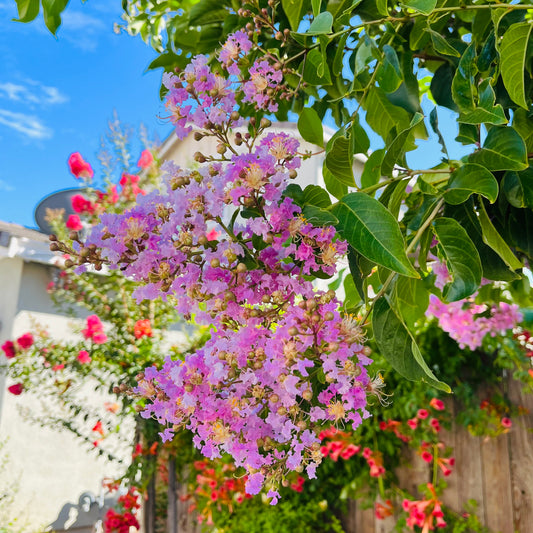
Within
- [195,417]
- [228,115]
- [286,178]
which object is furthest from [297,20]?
[195,417]

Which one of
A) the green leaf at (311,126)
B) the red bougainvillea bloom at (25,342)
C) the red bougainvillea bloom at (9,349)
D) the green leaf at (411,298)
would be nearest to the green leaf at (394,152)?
the green leaf at (311,126)

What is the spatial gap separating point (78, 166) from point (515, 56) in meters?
3.89

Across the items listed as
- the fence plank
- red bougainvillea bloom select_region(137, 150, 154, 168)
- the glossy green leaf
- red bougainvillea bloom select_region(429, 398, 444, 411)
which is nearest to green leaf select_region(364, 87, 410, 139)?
the glossy green leaf

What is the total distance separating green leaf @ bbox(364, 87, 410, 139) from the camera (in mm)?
856

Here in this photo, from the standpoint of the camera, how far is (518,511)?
213cm

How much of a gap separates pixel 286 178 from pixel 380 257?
14 centimetres

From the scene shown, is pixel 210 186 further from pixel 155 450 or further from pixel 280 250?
pixel 155 450

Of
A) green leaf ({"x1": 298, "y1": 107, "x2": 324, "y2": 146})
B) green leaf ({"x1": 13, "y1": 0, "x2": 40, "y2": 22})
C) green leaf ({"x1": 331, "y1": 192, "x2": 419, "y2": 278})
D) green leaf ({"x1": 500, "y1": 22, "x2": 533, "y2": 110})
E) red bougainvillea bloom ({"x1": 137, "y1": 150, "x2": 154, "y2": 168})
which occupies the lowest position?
green leaf ({"x1": 331, "y1": 192, "x2": 419, "y2": 278})

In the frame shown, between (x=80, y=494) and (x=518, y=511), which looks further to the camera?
(x=80, y=494)

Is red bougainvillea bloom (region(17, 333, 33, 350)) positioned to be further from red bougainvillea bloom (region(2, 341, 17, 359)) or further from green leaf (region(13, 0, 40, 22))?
green leaf (region(13, 0, 40, 22))

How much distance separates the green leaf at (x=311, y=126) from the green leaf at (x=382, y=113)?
212 millimetres

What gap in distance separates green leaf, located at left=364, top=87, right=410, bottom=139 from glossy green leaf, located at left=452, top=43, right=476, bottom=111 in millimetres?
220

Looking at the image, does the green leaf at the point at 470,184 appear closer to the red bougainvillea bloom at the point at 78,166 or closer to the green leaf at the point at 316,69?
the green leaf at the point at 316,69

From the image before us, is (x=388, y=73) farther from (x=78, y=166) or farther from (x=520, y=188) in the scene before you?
(x=78, y=166)
